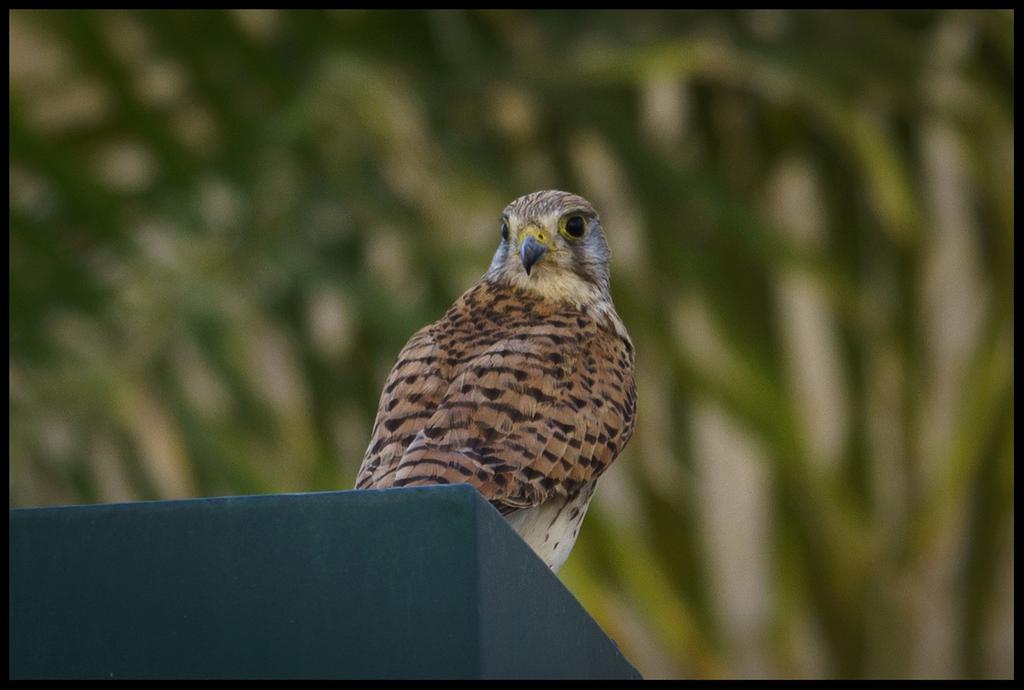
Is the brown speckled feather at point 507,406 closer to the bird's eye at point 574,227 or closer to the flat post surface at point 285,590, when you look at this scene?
the bird's eye at point 574,227

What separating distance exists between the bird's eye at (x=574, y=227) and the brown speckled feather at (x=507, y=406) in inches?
5.6

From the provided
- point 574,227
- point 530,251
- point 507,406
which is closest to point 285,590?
point 507,406

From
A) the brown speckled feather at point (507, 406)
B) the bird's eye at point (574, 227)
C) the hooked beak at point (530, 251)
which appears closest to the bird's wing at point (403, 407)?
the brown speckled feather at point (507, 406)

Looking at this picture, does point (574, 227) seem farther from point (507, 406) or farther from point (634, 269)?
point (634, 269)

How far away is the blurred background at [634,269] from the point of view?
468cm

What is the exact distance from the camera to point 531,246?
2.85 meters

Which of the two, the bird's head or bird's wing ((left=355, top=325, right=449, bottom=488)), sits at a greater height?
the bird's head

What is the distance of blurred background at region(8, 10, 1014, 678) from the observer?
468 centimetres

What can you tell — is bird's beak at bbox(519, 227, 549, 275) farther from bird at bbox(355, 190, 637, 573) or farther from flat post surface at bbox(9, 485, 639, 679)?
flat post surface at bbox(9, 485, 639, 679)

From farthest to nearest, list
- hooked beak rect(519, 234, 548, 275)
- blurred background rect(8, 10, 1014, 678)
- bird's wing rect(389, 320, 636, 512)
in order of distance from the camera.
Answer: blurred background rect(8, 10, 1014, 678) → hooked beak rect(519, 234, 548, 275) → bird's wing rect(389, 320, 636, 512)

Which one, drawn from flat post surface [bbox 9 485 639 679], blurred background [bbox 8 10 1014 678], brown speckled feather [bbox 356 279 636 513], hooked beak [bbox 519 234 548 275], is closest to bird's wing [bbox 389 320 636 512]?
brown speckled feather [bbox 356 279 636 513]

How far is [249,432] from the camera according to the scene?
4832 mm
